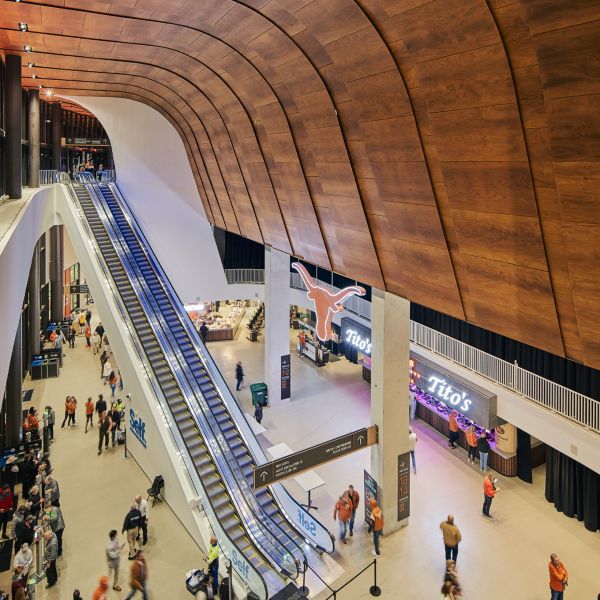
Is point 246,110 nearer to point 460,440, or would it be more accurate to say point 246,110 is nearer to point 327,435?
point 327,435

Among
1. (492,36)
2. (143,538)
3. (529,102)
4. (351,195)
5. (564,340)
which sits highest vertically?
(492,36)

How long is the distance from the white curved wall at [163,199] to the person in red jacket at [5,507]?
12.6m

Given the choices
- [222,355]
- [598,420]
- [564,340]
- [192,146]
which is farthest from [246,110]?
[222,355]

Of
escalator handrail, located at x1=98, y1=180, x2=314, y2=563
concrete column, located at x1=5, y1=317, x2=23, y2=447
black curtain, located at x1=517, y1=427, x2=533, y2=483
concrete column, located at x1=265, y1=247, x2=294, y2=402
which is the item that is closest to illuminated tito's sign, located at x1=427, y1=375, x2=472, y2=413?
black curtain, located at x1=517, y1=427, x2=533, y2=483

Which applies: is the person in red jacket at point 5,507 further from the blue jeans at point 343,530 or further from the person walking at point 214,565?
the blue jeans at point 343,530

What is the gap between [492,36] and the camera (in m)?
5.01

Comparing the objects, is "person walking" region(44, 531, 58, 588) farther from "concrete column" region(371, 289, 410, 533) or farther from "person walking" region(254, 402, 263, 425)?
"person walking" region(254, 402, 263, 425)

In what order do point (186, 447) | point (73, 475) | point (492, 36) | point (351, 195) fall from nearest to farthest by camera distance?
point (492, 36) → point (351, 195) → point (186, 447) → point (73, 475)

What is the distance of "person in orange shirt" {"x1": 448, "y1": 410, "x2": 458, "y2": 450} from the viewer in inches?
623

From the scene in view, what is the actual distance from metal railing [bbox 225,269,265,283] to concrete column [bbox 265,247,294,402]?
6261 mm

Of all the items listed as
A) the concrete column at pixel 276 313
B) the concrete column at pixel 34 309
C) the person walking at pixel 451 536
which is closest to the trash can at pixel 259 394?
the concrete column at pixel 276 313

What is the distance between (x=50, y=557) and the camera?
10141 mm

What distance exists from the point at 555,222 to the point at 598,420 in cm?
624

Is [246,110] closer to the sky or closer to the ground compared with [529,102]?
closer to the sky
